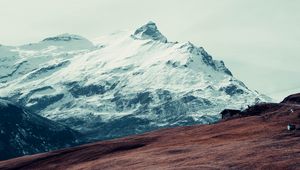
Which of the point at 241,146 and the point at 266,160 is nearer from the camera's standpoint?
the point at 266,160

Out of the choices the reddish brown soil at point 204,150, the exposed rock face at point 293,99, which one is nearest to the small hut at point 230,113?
the exposed rock face at point 293,99

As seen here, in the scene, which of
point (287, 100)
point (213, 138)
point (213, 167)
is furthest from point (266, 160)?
point (287, 100)

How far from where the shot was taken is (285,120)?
122 meters

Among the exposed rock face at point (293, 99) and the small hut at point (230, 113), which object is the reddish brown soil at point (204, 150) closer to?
the exposed rock face at point (293, 99)

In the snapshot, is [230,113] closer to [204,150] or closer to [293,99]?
[293,99]

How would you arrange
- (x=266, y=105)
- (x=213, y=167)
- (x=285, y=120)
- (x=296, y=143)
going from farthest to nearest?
(x=266, y=105)
(x=285, y=120)
(x=296, y=143)
(x=213, y=167)

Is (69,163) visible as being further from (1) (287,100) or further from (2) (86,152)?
(1) (287,100)

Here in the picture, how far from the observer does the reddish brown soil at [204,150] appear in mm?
86312

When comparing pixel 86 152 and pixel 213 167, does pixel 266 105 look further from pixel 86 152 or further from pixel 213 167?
pixel 213 167

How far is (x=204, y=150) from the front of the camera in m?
101

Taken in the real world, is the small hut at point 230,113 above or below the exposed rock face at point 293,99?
below

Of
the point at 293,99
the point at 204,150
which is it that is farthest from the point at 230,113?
the point at 204,150

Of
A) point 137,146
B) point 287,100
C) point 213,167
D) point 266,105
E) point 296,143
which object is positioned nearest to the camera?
point 213,167

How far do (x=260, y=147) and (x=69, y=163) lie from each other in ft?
145
